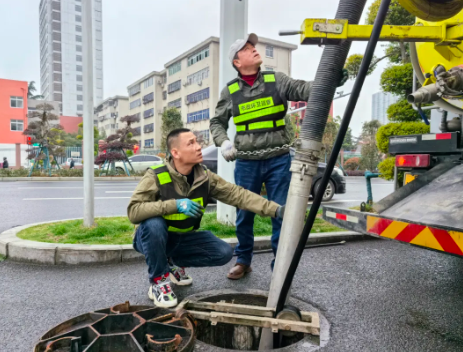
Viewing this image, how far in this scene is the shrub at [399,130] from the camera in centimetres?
630

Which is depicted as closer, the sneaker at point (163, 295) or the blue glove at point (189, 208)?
the blue glove at point (189, 208)

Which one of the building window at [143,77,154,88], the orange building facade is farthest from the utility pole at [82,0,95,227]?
the building window at [143,77,154,88]

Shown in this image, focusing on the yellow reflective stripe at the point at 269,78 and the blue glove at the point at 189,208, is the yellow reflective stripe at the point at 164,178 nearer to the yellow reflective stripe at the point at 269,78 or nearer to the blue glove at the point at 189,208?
the blue glove at the point at 189,208

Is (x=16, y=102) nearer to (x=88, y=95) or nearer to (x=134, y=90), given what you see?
(x=134, y=90)

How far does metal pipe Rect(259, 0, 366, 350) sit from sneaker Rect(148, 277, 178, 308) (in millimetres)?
709

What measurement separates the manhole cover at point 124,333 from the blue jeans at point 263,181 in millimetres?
1094

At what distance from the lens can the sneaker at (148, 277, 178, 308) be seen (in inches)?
102

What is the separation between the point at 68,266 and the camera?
11.9 feet

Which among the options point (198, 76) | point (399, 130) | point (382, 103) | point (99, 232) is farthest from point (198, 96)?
point (99, 232)

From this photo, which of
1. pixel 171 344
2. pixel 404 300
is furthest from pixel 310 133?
pixel 404 300

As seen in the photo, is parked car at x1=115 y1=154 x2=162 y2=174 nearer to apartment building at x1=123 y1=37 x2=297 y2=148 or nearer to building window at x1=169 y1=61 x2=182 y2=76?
apartment building at x1=123 y1=37 x2=297 y2=148

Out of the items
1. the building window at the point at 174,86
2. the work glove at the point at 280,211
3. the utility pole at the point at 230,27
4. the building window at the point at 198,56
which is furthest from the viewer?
the building window at the point at 174,86

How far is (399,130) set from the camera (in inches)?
252

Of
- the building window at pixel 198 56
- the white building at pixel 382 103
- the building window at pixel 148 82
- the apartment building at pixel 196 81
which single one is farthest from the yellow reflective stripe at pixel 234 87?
the building window at pixel 148 82
